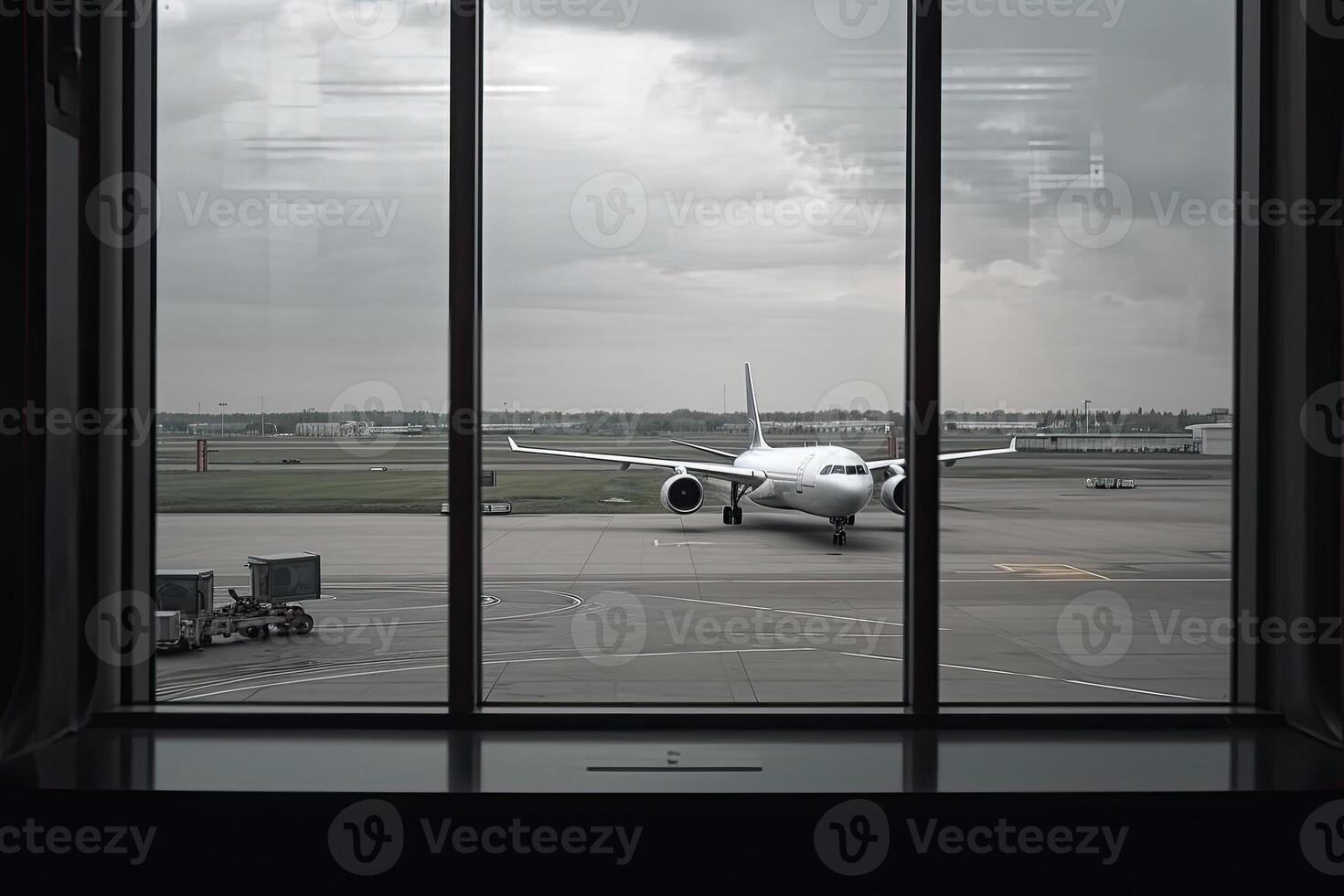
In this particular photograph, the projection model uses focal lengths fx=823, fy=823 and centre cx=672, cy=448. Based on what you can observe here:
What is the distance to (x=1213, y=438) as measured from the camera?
8.91ft

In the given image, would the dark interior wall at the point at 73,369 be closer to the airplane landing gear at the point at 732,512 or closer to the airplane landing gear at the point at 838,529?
the airplane landing gear at the point at 732,512

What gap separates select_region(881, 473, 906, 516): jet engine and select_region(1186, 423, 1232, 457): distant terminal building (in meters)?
1.02

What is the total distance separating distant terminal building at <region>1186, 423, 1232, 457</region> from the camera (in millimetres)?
2645

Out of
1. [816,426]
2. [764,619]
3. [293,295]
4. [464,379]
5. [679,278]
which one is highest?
[679,278]

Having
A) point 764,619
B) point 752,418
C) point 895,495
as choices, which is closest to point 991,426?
point 895,495

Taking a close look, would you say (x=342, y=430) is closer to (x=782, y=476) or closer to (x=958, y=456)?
(x=958, y=456)

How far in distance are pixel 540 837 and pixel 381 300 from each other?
1.75 metres

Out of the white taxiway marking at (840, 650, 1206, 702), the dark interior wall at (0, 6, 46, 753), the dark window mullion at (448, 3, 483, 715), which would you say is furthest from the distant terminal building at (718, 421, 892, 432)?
the dark interior wall at (0, 6, 46, 753)

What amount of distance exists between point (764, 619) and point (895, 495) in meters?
1.34

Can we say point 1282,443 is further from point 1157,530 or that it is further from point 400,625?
point 400,625

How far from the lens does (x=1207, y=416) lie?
278cm

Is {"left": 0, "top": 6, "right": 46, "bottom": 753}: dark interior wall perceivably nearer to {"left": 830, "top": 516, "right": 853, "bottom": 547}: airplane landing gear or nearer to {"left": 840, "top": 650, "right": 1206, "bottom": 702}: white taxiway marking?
{"left": 840, "top": 650, "right": 1206, "bottom": 702}: white taxiway marking

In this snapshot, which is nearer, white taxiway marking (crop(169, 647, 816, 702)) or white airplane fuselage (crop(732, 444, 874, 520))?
white taxiway marking (crop(169, 647, 816, 702))

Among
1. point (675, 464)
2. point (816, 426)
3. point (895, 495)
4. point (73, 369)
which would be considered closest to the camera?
point (73, 369)
